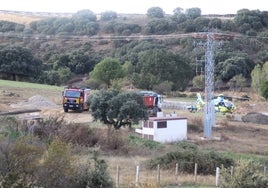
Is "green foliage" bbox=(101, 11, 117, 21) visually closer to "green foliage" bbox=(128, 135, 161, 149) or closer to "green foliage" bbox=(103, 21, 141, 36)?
"green foliage" bbox=(103, 21, 141, 36)

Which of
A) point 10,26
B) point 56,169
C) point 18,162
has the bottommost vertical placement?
→ point 10,26

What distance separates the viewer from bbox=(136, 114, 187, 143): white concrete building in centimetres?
3575

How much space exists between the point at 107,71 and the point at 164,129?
1665 inches

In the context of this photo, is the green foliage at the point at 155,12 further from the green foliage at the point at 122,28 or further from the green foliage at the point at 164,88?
the green foliage at the point at 164,88

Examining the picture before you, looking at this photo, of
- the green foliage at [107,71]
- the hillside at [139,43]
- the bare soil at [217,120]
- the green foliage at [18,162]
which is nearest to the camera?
the green foliage at [18,162]

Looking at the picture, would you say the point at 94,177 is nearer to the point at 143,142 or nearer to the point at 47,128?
the point at 47,128

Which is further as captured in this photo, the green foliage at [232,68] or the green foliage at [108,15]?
the green foliage at [108,15]

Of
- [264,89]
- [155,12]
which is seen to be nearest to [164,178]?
[264,89]

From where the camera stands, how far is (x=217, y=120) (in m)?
48.7

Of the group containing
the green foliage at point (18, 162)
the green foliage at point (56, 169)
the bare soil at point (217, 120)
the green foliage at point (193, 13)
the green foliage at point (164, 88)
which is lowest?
the green foliage at point (164, 88)

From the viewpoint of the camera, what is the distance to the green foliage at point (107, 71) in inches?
3068

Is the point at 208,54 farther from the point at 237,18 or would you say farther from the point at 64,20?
the point at 64,20

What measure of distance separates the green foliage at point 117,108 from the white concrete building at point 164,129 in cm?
86

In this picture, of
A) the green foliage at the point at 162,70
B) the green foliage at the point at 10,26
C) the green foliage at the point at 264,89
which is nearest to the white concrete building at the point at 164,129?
the green foliage at the point at 264,89
